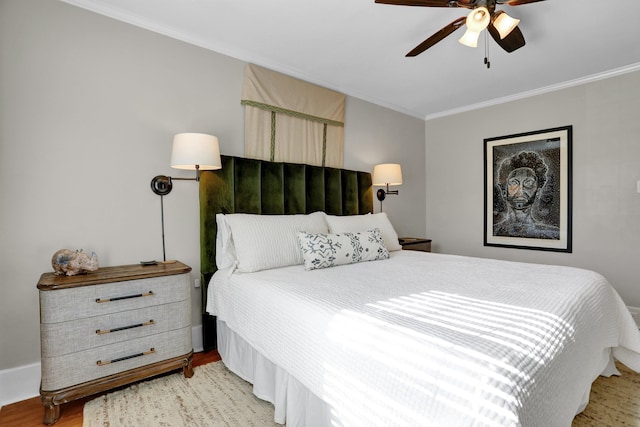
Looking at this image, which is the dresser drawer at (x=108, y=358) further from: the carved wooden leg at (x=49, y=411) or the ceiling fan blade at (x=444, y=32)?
the ceiling fan blade at (x=444, y=32)

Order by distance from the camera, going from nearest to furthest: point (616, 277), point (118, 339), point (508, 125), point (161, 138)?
Result: point (118, 339) < point (161, 138) < point (616, 277) < point (508, 125)

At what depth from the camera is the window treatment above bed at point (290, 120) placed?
2936 millimetres

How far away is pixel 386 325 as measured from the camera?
1216mm

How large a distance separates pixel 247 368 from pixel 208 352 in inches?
27.4

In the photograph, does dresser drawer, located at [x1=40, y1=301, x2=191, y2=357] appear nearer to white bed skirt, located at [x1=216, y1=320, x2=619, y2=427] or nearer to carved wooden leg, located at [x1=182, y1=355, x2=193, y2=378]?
carved wooden leg, located at [x1=182, y1=355, x2=193, y2=378]

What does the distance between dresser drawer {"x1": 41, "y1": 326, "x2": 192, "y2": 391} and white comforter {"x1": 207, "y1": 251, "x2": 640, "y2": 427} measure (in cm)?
36

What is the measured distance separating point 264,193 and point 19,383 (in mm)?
2022

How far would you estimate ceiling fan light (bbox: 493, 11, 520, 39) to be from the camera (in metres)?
1.87

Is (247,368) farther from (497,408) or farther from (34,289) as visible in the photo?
(497,408)

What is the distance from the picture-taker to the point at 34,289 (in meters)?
2.02

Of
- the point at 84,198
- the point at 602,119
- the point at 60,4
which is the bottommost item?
the point at 84,198

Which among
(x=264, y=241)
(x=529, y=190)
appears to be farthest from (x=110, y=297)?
(x=529, y=190)

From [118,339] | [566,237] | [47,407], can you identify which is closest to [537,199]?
[566,237]

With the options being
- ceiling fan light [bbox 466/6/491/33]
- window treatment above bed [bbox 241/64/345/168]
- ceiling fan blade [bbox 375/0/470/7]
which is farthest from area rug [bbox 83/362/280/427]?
ceiling fan light [bbox 466/6/491/33]
